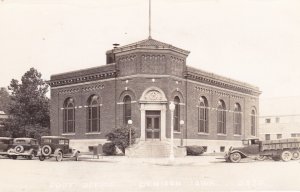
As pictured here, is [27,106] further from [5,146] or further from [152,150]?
[152,150]

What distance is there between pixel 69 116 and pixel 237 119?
50.9 feet

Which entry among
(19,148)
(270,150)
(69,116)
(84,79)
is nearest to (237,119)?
(84,79)

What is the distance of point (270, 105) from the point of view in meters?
50.8

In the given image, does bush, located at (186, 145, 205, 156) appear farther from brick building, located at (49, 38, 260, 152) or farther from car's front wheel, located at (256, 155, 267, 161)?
car's front wheel, located at (256, 155, 267, 161)

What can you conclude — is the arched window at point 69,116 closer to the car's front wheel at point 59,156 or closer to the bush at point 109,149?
the bush at point 109,149

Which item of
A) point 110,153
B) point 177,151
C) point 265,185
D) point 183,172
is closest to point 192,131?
point 177,151

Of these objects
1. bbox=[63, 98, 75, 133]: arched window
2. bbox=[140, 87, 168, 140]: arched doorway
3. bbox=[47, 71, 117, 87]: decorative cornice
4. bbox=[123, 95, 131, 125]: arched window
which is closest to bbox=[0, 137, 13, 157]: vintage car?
bbox=[63, 98, 75, 133]: arched window

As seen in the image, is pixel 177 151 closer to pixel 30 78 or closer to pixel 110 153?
pixel 110 153

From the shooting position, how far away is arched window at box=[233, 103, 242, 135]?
41500mm

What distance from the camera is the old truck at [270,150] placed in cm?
2491

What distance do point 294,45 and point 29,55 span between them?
43.2 ft

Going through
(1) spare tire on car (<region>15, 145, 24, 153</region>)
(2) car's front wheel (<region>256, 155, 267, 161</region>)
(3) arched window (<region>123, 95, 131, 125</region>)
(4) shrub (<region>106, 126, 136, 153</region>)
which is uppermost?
(3) arched window (<region>123, 95, 131, 125</region>)

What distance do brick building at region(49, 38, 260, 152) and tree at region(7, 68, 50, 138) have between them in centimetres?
513

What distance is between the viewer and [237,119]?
42.0m
